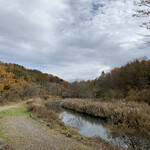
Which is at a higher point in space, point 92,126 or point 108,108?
point 108,108

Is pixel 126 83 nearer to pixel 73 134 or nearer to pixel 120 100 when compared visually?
pixel 120 100

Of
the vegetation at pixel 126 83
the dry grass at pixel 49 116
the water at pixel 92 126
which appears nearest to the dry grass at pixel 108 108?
the water at pixel 92 126

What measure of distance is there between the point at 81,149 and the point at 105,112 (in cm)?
1021

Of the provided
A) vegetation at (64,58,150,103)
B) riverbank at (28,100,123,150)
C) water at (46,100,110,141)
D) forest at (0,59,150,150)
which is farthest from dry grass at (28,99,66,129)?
vegetation at (64,58,150,103)

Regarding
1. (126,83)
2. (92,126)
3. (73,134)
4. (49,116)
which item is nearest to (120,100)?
(92,126)

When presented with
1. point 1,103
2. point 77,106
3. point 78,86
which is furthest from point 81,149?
point 78,86

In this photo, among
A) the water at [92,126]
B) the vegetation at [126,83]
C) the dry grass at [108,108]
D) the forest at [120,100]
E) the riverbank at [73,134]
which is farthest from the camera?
the vegetation at [126,83]

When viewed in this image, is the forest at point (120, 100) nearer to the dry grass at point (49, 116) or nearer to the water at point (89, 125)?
the water at point (89, 125)

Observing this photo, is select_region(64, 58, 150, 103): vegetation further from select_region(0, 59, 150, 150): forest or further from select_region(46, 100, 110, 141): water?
select_region(46, 100, 110, 141): water

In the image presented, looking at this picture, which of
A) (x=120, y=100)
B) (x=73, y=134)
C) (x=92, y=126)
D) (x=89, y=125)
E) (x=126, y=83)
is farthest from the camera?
(x=126, y=83)

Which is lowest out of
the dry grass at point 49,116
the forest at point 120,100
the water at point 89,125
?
the water at point 89,125

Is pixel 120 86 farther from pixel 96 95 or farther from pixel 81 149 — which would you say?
pixel 81 149

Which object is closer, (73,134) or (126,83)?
(73,134)

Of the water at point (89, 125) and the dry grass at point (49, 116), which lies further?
the dry grass at point (49, 116)
